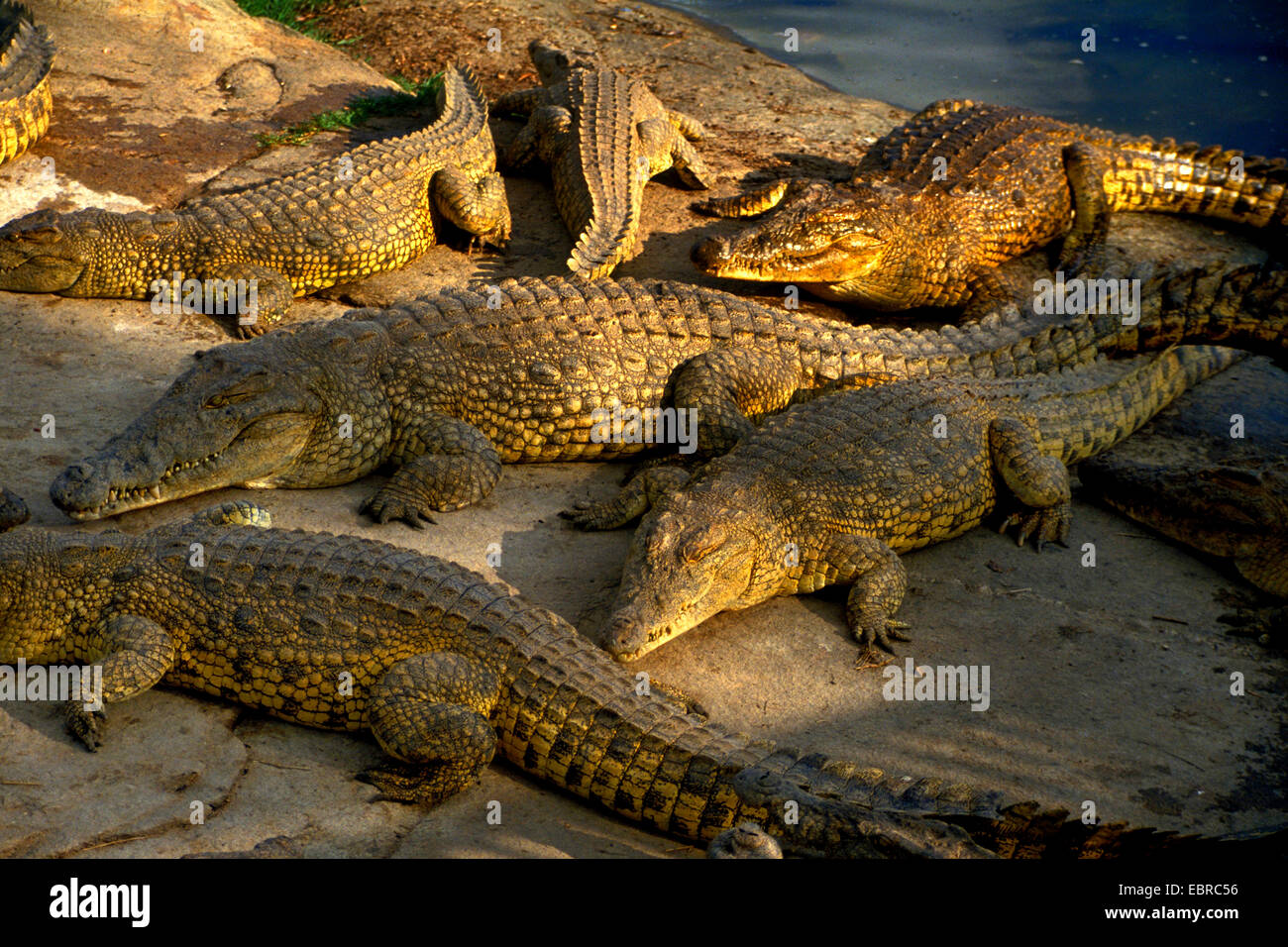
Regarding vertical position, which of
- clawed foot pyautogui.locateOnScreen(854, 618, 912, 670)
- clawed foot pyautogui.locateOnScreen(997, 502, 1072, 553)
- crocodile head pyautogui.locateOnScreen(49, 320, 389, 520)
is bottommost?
clawed foot pyautogui.locateOnScreen(854, 618, 912, 670)

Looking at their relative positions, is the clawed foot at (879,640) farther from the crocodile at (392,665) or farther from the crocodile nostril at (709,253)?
the crocodile nostril at (709,253)

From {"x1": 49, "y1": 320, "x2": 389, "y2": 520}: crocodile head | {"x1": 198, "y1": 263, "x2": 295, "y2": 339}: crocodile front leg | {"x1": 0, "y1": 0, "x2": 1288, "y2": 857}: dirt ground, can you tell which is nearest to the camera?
{"x1": 0, "y1": 0, "x2": 1288, "y2": 857}: dirt ground

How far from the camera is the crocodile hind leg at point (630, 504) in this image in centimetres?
548

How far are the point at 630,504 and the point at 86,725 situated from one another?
8.07ft

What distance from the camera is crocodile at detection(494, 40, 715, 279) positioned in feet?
25.1

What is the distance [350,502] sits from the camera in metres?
5.56

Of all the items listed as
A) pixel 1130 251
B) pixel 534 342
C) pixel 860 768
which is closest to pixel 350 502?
pixel 534 342

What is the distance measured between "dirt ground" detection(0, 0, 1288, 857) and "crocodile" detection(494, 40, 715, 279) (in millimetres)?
293

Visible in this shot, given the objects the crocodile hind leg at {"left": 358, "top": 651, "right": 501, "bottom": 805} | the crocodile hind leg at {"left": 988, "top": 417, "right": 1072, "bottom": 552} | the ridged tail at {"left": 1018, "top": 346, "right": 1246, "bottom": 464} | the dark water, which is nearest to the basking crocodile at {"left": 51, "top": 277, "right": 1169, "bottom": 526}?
the ridged tail at {"left": 1018, "top": 346, "right": 1246, "bottom": 464}

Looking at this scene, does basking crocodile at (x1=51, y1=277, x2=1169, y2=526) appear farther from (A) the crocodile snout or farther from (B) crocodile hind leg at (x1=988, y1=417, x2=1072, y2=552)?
(A) the crocodile snout

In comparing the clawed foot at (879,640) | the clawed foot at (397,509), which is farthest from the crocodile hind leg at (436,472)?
the clawed foot at (879,640)

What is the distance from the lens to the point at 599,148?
841 centimetres
